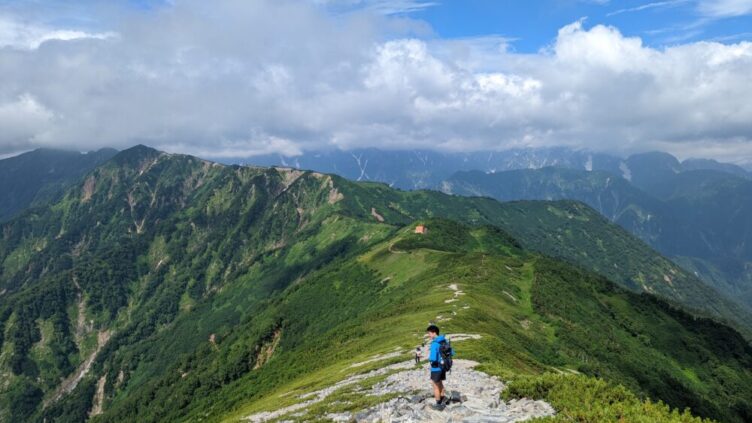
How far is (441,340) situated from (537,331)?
312ft

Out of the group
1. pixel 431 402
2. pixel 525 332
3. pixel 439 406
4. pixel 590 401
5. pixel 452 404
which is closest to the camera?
pixel 590 401

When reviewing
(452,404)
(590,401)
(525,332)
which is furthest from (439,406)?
(525,332)

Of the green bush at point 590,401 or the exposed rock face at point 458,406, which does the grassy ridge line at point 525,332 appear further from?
the green bush at point 590,401

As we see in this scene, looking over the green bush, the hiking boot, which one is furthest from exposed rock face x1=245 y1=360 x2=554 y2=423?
the green bush

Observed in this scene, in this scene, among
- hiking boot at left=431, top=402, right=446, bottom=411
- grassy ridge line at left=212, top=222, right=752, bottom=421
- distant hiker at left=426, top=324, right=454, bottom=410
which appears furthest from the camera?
grassy ridge line at left=212, top=222, right=752, bottom=421

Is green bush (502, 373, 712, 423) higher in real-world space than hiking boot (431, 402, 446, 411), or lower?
higher

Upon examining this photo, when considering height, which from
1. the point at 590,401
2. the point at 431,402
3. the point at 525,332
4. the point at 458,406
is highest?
the point at 590,401

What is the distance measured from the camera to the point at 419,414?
31312 millimetres

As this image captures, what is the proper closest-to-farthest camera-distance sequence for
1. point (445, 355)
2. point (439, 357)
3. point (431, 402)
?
point (439, 357)
point (445, 355)
point (431, 402)

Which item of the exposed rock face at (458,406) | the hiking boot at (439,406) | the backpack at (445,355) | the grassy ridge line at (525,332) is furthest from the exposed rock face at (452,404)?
the grassy ridge line at (525,332)

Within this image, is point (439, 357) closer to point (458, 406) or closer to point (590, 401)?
point (458, 406)

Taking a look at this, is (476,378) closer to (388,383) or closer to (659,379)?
(388,383)

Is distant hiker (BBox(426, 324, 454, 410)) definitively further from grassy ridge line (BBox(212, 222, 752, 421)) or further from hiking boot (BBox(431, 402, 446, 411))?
grassy ridge line (BBox(212, 222, 752, 421))

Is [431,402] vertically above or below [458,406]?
below
